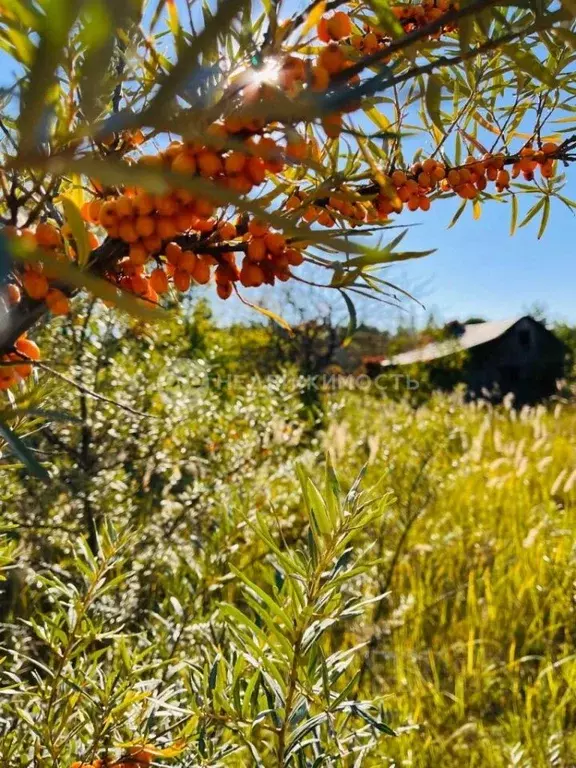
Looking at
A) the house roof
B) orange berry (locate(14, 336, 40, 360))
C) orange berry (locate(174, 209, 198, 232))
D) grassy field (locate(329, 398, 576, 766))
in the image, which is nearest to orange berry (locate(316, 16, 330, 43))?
orange berry (locate(174, 209, 198, 232))

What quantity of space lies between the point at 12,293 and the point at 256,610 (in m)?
0.24

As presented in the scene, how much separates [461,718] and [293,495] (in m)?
0.63

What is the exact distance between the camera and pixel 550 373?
13.1m

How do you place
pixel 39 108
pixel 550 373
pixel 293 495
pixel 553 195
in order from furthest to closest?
pixel 550 373 → pixel 293 495 → pixel 553 195 → pixel 39 108

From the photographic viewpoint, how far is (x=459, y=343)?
12.5m

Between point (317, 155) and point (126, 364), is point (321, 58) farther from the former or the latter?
point (126, 364)

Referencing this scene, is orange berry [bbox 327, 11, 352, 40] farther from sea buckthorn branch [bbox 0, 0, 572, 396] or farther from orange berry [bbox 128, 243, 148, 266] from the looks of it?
orange berry [bbox 128, 243, 148, 266]

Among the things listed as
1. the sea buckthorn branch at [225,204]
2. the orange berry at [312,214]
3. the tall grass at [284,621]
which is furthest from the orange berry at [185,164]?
the tall grass at [284,621]

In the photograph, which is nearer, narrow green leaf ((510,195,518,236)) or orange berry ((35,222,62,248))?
orange berry ((35,222,62,248))

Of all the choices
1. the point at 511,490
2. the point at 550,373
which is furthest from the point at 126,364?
the point at 550,373

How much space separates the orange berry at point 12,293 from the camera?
0.27 meters

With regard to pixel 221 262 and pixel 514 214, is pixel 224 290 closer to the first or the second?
pixel 221 262

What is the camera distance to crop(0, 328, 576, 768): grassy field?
411 mm

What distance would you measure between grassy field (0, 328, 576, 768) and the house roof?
8757 millimetres
